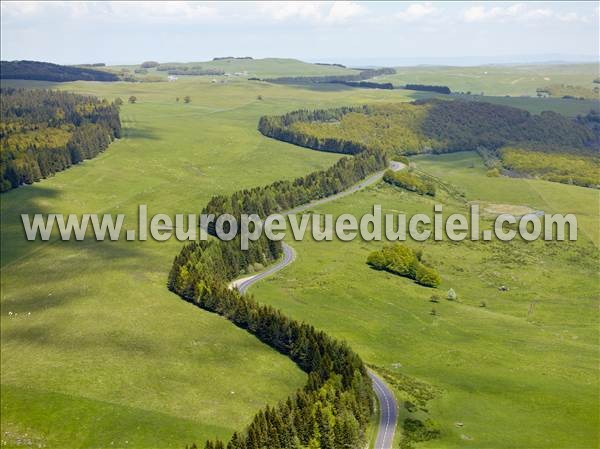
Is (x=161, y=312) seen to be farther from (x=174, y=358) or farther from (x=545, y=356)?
(x=545, y=356)

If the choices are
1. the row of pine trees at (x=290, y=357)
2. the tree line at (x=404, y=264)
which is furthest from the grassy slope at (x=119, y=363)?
the tree line at (x=404, y=264)

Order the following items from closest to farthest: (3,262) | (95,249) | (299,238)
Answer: (3,262) < (95,249) < (299,238)

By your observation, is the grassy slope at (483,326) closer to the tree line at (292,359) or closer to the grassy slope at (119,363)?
the tree line at (292,359)

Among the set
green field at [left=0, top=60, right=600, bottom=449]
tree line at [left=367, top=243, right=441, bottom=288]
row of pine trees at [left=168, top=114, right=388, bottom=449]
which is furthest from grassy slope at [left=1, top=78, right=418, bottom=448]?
tree line at [left=367, top=243, right=441, bottom=288]

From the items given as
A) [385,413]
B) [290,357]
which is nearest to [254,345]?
[290,357]

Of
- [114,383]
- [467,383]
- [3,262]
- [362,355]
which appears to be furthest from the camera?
[3,262]

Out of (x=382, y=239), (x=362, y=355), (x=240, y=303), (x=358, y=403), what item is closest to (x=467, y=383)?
(x=362, y=355)

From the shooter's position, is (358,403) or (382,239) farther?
(382,239)

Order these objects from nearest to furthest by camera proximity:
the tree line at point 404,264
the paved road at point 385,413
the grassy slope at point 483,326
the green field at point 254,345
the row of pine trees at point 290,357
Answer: the row of pine trees at point 290,357 → the paved road at point 385,413 → the green field at point 254,345 → the grassy slope at point 483,326 → the tree line at point 404,264
